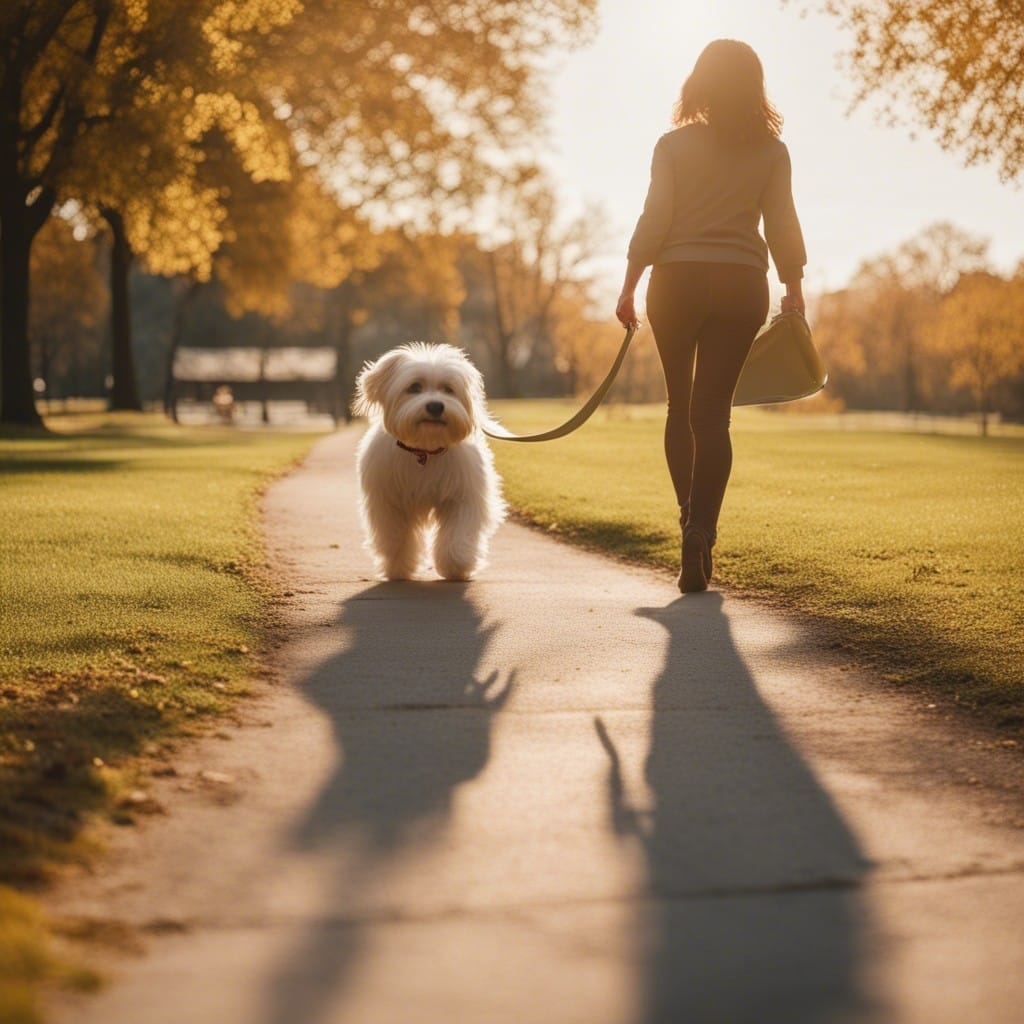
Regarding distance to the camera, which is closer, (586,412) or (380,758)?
(380,758)

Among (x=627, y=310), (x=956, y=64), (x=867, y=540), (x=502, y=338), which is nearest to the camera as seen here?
(x=627, y=310)

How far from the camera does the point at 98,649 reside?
5816 millimetres

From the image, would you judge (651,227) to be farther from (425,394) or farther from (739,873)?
(739,873)

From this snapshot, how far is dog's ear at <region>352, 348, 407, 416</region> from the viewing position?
7746mm

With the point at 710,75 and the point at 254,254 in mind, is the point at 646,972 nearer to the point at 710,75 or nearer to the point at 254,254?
the point at 710,75

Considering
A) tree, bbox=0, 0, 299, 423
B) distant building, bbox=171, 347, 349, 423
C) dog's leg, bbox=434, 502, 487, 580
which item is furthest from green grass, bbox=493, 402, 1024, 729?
distant building, bbox=171, 347, 349, 423

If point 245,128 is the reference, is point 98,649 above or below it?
below

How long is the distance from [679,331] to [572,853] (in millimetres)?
4444

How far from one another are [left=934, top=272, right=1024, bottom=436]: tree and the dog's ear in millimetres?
55304

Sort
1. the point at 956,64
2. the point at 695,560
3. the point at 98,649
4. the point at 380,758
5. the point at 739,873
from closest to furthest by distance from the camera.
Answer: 1. the point at 739,873
2. the point at 380,758
3. the point at 98,649
4. the point at 695,560
5. the point at 956,64

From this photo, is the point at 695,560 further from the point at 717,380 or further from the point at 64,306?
the point at 64,306

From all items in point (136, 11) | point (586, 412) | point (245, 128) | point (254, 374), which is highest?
point (136, 11)

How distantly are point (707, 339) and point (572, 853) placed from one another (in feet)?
14.6

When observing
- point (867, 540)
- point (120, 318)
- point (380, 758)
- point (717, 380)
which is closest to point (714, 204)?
point (717, 380)
